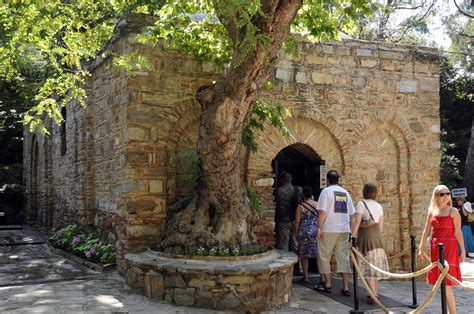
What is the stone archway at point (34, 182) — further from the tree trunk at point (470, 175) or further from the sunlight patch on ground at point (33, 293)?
the tree trunk at point (470, 175)

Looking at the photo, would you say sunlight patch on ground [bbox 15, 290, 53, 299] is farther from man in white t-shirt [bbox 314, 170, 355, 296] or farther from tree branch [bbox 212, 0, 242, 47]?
tree branch [bbox 212, 0, 242, 47]

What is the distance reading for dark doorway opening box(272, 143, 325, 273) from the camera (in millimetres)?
8672

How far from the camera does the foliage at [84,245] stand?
7801 mm

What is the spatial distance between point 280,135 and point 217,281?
10.7ft

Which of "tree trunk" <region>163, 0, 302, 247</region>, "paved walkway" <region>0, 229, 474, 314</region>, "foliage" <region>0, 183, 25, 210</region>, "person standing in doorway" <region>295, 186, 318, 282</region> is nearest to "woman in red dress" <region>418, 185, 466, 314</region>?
"paved walkway" <region>0, 229, 474, 314</region>

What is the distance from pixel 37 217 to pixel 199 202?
11517 millimetres

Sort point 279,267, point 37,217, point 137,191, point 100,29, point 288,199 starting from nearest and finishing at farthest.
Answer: point 279,267
point 137,191
point 288,199
point 100,29
point 37,217

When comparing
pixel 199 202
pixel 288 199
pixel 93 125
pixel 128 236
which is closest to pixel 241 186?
pixel 199 202

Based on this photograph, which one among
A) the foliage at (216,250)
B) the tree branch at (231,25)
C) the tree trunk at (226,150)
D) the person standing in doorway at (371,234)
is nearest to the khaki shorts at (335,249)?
the person standing in doorway at (371,234)

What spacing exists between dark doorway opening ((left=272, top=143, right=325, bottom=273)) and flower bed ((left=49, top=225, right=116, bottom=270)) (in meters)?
3.28

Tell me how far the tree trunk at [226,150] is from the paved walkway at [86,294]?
1.02 metres

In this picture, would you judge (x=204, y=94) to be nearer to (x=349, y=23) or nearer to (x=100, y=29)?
(x=349, y=23)

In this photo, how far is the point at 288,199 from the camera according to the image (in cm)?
788

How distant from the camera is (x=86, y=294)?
6086mm
